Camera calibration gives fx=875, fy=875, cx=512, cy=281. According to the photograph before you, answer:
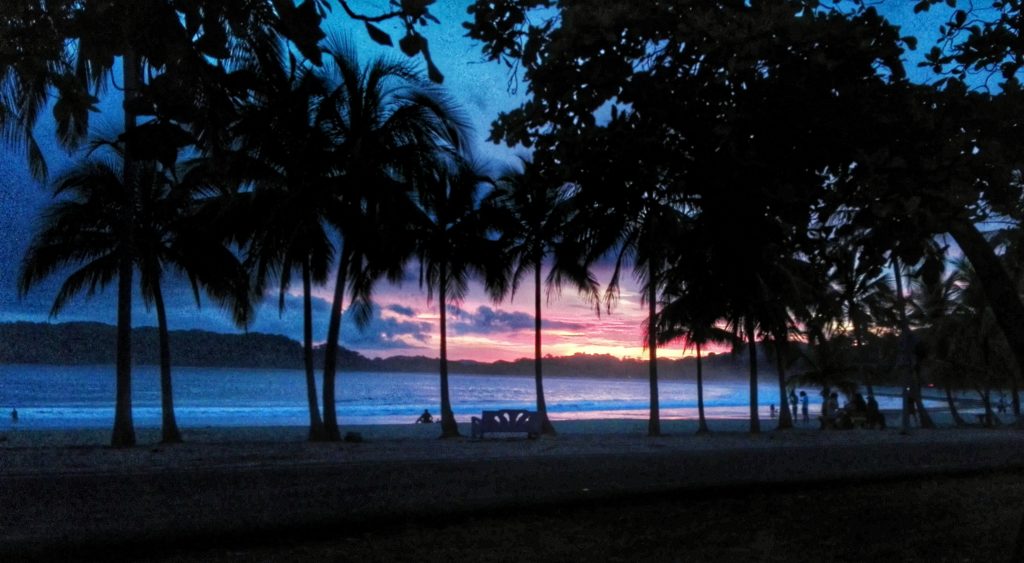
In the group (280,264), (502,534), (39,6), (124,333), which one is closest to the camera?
(39,6)

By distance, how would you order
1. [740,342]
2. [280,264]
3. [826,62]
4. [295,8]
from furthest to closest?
[740,342] → [280,264] → [826,62] → [295,8]

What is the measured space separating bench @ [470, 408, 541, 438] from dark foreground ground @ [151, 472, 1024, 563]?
11.2 metres

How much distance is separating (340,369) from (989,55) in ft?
431

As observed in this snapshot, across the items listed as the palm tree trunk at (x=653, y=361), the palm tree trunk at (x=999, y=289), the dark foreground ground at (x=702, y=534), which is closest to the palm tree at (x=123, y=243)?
the palm tree trunk at (x=653, y=361)

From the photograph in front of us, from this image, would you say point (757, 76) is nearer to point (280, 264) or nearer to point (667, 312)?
point (280, 264)

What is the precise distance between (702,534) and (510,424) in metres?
13.1

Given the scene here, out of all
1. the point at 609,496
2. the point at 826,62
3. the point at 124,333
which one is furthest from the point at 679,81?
the point at 124,333

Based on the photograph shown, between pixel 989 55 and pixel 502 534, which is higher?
pixel 989 55

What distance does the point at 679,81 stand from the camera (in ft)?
18.2

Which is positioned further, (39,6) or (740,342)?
(740,342)

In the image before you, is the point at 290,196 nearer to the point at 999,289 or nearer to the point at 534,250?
the point at 534,250

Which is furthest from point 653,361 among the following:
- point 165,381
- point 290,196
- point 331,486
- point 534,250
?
point 331,486

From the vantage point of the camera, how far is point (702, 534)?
20.3ft

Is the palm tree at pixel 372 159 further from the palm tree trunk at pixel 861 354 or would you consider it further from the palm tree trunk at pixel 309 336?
the palm tree trunk at pixel 861 354
